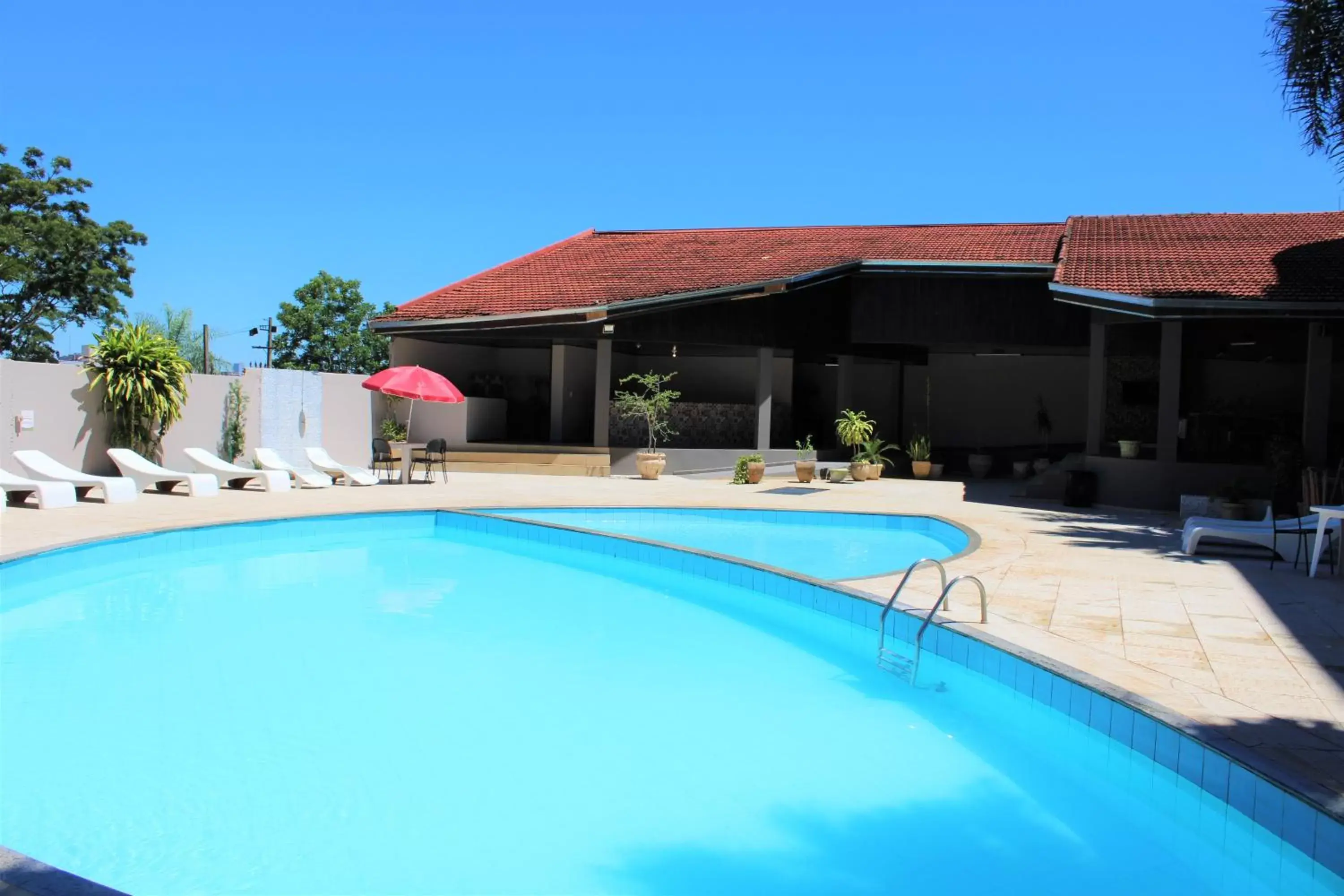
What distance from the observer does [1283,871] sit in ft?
12.1

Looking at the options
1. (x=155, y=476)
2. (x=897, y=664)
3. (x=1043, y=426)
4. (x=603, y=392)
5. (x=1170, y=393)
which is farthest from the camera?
(x=1043, y=426)

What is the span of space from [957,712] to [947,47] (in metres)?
19.0

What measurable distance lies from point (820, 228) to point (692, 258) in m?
4.32

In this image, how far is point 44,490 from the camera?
39.6 feet

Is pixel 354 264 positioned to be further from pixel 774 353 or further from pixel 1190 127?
pixel 1190 127

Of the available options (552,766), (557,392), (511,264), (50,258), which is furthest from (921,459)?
(50,258)

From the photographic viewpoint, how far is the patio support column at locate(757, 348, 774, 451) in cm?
1992

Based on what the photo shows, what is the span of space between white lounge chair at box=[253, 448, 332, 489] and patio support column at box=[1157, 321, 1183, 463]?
12.6 m

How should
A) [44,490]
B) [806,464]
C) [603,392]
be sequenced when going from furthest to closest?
1. [603,392]
2. [806,464]
3. [44,490]

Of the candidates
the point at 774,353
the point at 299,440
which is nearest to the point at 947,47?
the point at 774,353

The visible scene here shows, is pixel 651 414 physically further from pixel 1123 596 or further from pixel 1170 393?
pixel 1123 596

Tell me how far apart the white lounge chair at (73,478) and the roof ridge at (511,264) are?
27.1 ft

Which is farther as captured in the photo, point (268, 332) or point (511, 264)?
point (268, 332)

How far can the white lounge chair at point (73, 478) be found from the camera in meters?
12.8
